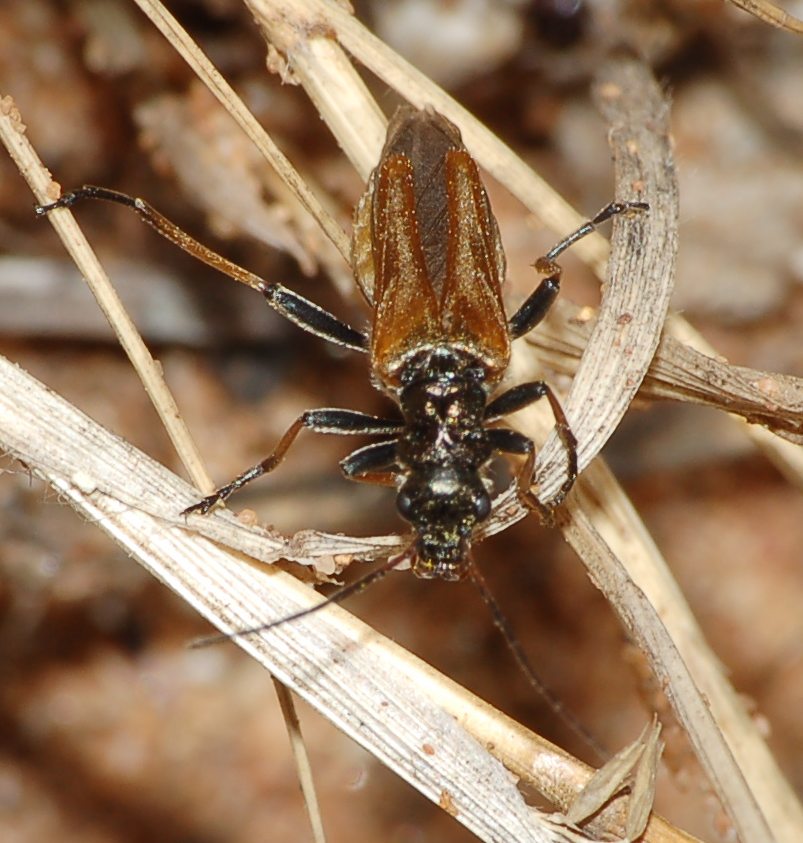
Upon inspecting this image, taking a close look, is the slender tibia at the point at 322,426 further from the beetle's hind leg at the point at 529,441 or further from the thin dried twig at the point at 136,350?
the thin dried twig at the point at 136,350

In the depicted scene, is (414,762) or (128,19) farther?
(128,19)

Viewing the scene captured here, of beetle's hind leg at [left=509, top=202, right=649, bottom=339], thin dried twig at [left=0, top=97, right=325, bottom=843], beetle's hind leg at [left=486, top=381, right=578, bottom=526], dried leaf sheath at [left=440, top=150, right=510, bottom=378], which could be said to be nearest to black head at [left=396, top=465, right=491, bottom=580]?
beetle's hind leg at [left=486, top=381, right=578, bottom=526]

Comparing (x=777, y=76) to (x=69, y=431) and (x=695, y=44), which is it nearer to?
(x=695, y=44)

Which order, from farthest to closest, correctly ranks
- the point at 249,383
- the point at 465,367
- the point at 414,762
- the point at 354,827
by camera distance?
the point at 249,383 < the point at 354,827 < the point at 465,367 < the point at 414,762

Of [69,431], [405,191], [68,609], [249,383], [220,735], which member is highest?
[249,383]

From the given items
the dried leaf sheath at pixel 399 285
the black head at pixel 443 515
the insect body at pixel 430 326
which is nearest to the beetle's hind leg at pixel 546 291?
the insect body at pixel 430 326

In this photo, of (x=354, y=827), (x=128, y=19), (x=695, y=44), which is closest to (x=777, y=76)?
(x=695, y=44)

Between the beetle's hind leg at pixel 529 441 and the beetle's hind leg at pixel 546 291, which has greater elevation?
the beetle's hind leg at pixel 546 291

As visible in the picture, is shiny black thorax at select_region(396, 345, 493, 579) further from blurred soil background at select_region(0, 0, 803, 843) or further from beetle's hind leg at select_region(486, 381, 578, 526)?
blurred soil background at select_region(0, 0, 803, 843)
